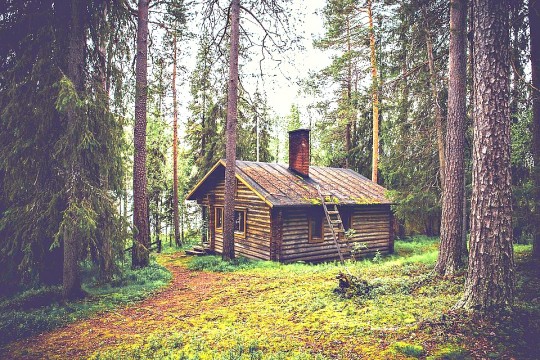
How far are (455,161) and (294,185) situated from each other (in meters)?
8.87

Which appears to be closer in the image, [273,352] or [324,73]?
[273,352]

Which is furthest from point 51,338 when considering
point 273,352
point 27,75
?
point 27,75

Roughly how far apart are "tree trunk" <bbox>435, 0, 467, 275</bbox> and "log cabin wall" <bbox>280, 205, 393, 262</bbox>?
200 inches

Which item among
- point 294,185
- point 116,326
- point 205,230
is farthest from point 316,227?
point 116,326

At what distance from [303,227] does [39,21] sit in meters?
11.9

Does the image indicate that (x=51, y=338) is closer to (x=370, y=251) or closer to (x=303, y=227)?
(x=303, y=227)

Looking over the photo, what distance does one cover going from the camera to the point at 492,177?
5027 mm

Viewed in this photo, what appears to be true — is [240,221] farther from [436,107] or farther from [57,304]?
[436,107]

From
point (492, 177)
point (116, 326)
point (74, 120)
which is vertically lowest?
point (116, 326)

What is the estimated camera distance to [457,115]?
26.6 feet

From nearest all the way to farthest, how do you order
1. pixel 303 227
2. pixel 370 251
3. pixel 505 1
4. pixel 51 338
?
pixel 505 1
pixel 51 338
pixel 303 227
pixel 370 251

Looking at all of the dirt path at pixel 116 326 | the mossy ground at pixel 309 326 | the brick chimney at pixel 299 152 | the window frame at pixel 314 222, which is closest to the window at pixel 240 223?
the window frame at pixel 314 222

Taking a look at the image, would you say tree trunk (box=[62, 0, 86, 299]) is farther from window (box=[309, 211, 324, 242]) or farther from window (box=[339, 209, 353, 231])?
window (box=[339, 209, 353, 231])

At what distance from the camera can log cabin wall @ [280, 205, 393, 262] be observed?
579 inches
